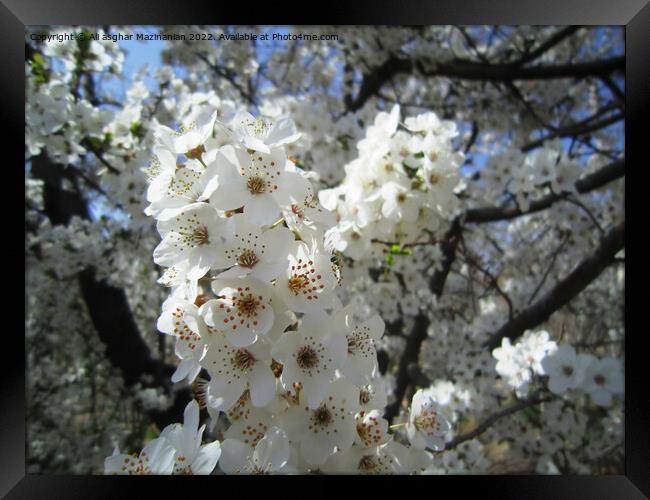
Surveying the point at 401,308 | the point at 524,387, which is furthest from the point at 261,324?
the point at 401,308

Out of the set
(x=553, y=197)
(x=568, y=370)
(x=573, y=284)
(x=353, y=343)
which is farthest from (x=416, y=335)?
(x=353, y=343)

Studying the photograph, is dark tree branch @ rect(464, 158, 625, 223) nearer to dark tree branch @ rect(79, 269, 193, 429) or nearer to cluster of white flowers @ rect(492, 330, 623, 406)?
cluster of white flowers @ rect(492, 330, 623, 406)

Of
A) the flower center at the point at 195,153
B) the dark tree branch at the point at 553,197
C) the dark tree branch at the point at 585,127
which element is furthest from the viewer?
the dark tree branch at the point at 585,127

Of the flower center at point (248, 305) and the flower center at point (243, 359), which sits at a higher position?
the flower center at point (248, 305)

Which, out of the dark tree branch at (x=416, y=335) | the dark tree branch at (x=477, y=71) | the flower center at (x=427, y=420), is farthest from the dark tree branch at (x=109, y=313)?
the flower center at (x=427, y=420)

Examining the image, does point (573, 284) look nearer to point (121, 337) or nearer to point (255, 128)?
point (255, 128)
